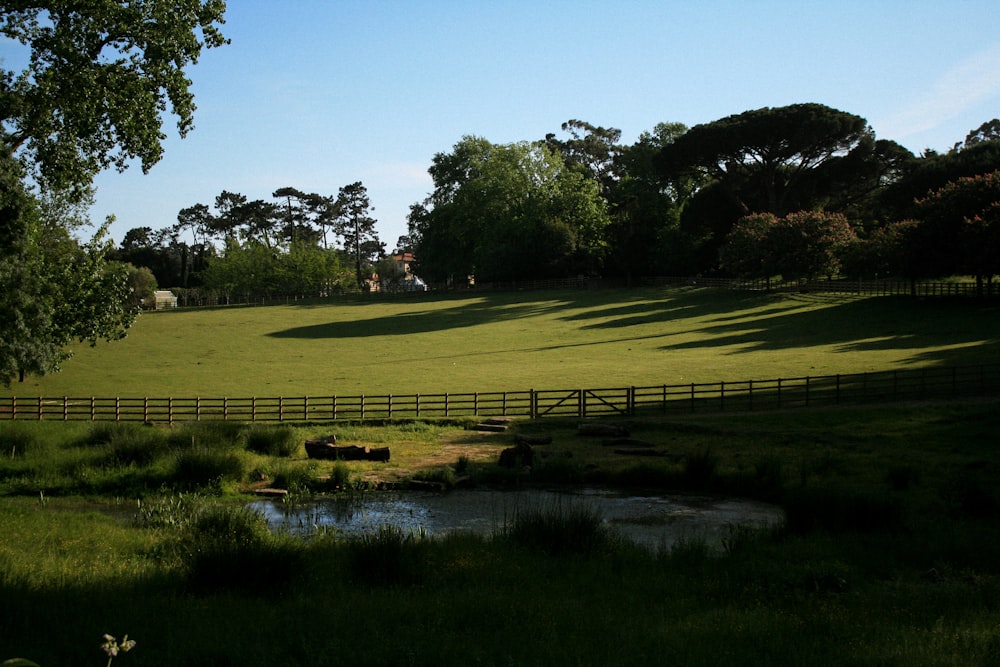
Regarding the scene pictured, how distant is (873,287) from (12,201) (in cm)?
6651

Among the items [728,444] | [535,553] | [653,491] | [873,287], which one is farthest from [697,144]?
[535,553]

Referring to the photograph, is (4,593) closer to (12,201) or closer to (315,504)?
(315,504)

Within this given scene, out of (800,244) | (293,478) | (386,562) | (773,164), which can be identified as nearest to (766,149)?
(773,164)

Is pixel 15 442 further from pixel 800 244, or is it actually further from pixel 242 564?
pixel 800 244

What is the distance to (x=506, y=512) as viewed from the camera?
17.1 metres

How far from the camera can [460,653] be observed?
7.69 m

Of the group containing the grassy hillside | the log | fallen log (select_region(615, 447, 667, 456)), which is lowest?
fallen log (select_region(615, 447, 667, 456))

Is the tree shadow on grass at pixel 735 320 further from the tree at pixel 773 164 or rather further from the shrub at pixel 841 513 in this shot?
the shrub at pixel 841 513

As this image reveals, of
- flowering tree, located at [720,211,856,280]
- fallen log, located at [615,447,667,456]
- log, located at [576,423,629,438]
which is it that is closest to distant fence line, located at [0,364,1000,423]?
log, located at [576,423,629,438]

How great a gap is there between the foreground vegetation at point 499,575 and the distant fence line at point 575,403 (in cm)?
1197

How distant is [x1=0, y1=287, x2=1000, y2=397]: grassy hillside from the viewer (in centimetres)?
4391

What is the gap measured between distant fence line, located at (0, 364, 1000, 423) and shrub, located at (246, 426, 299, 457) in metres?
7.83

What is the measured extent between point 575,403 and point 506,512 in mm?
17986

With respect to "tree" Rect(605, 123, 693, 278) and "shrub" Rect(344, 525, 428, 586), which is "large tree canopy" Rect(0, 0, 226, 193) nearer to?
"shrub" Rect(344, 525, 428, 586)
